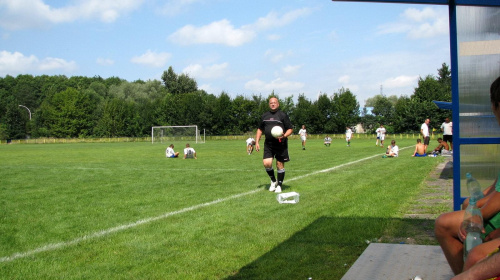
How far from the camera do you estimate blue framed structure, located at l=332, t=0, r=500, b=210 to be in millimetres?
4094

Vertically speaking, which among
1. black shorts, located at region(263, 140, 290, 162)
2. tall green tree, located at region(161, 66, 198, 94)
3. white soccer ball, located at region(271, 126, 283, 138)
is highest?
tall green tree, located at region(161, 66, 198, 94)

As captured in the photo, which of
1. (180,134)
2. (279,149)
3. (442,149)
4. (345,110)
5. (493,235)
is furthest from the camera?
(345,110)

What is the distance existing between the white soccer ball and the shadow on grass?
3341mm

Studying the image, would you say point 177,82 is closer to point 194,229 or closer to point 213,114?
point 213,114

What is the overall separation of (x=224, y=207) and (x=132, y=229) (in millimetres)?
1855

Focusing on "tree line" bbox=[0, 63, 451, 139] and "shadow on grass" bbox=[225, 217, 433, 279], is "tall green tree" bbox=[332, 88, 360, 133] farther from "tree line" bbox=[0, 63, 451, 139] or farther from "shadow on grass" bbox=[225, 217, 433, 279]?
"shadow on grass" bbox=[225, 217, 433, 279]

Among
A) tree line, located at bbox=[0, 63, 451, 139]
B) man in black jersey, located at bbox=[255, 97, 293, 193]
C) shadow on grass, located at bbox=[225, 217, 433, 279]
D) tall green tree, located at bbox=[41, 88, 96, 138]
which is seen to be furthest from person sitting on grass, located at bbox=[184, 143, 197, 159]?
tall green tree, located at bbox=[41, 88, 96, 138]

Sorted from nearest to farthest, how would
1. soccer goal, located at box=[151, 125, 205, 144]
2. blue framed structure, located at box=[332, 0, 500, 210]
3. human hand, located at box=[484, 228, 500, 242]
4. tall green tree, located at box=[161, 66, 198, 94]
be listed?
1. human hand, located at box=[484, 228, 500, 242]
2. blue framed structure, located at box=[332, 0, 500, 210]
3. soccer goal, located at box=[151, 125, 205, 144]
4. tall green tree, located at box=[161, 66, 198, 94]

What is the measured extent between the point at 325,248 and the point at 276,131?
15.9 ft

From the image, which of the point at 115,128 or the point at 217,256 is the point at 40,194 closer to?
the point at 217,256

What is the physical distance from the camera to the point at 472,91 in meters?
4.15

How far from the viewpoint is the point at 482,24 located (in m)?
4.16

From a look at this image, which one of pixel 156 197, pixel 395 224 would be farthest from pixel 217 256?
pixel 156 197

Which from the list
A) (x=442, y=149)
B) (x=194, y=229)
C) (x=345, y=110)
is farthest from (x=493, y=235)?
(x=345, y=110)
